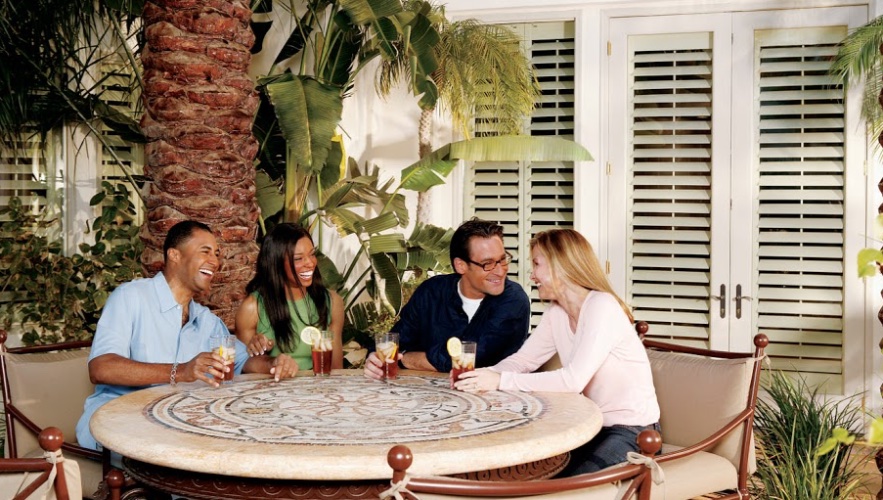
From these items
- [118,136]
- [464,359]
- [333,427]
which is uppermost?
[118,136]

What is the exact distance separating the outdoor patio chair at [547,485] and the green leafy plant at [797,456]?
2104mm

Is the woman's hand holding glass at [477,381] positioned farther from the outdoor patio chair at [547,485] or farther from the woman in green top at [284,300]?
the outdoor patio chair at [547,485]

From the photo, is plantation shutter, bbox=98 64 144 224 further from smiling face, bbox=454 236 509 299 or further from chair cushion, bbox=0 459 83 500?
chair cushion, bbox=0 459 83 500

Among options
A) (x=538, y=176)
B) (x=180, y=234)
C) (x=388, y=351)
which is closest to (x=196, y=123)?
(x=180, y=234)

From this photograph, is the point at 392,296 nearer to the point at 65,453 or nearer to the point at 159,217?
the point at 159,217

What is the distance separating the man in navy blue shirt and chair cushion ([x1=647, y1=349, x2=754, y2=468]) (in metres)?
0.60

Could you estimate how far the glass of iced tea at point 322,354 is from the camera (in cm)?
330

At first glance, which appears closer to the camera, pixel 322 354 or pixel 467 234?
pixel 322 354

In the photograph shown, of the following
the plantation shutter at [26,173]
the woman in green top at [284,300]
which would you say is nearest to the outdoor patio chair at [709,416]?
the woman in green top at [284,300]

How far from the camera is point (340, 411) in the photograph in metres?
2.73

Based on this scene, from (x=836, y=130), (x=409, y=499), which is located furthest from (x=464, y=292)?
(x=836, y=130)

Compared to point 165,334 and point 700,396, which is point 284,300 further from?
point 700,396

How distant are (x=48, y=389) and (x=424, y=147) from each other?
10.2ft

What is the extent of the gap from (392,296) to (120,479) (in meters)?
2.70
